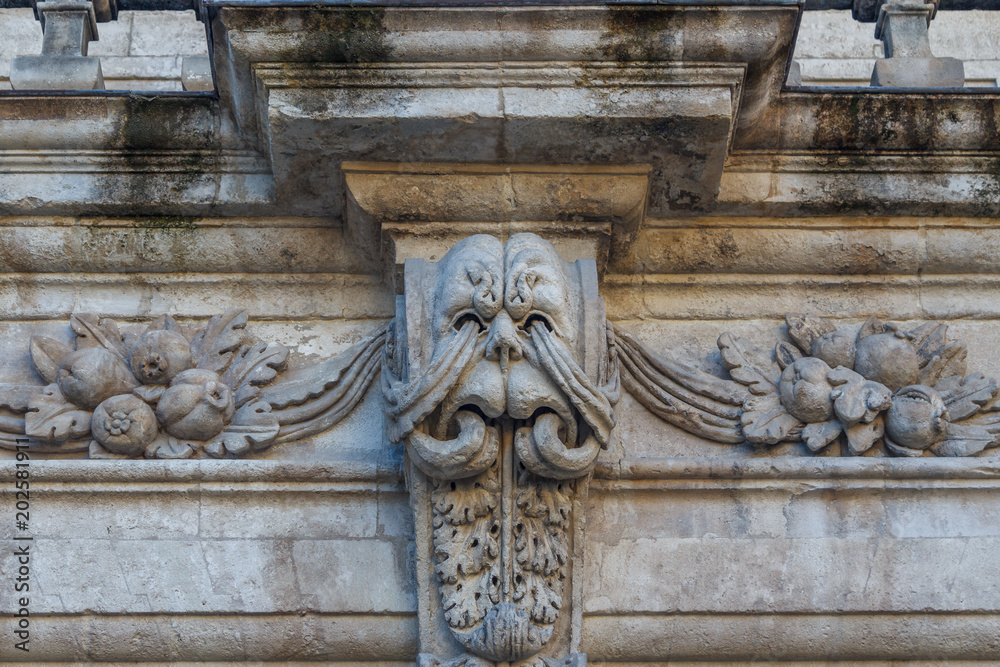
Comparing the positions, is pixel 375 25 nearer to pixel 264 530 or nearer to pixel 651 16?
pixel 651 16

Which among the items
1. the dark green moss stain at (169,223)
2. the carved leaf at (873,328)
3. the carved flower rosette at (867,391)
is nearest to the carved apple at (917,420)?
the carved flower rosette at (867,391)

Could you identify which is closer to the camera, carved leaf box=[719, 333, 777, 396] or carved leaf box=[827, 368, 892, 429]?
carved leaf box=[827, 368, 892, 429]

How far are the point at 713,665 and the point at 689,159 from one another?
1343 mm

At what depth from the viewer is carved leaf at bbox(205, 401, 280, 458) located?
3.04m

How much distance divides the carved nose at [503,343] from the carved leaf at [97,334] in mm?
1109

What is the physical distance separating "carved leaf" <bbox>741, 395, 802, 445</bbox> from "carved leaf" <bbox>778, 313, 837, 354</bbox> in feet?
0.66

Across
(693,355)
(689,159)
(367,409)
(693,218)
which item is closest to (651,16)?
(689,159)

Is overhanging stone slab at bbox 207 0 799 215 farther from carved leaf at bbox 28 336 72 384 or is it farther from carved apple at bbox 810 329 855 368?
carved leaf at bbox 28 336 72 384

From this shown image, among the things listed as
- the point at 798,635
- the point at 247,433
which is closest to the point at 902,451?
the point at 798,635

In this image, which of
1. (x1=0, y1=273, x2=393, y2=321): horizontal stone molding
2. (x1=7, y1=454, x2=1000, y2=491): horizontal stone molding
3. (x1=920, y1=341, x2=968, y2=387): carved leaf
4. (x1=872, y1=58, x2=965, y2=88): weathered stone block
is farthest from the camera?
(x1=872, y1=58, x2=965, y2=88): weathered stone block

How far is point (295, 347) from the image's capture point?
329 cm

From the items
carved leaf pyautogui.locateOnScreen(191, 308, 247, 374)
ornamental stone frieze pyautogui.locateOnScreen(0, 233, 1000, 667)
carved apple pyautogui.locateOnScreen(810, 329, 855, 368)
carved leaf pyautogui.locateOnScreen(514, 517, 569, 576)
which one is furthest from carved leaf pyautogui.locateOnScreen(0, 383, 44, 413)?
carved apple pyautogui.locateOnScreen(810, 329, 855, 368)

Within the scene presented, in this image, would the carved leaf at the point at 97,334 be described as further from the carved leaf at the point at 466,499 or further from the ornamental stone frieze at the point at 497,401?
the carved leaf at the point at 466,499

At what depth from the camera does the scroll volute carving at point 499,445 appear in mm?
2742
